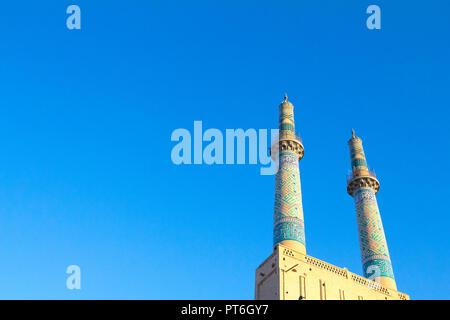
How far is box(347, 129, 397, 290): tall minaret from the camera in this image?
64.7 ft

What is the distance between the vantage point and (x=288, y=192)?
1944 cm

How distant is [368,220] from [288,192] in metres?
4.52

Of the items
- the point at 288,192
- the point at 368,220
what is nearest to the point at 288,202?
the point at 288,192

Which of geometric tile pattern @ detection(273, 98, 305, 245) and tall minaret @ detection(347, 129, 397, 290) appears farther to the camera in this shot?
tall minaret @ detection(347, 129, 397, 290)

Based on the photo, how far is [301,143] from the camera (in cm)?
2222

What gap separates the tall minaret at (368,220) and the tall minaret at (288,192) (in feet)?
11.0

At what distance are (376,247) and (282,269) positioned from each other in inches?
258

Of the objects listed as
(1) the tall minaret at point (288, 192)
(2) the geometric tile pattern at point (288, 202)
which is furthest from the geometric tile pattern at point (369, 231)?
(2) the geometric tile pattern at point (288, 202)

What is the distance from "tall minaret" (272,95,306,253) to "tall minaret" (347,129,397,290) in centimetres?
337

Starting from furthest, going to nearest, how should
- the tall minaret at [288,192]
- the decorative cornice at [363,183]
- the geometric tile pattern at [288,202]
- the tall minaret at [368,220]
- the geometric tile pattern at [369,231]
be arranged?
the decorative cornice at [363,183] < the geometric tile pattern at [369,231] < the tall minaret at [368,220] < the geometric tile pattern at [288,202] < the tall minaret at [288,192]

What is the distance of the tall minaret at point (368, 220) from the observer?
64.7ft

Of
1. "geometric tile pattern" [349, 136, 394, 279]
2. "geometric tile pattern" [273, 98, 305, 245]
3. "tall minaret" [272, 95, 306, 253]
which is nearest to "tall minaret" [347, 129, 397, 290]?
"geometric tile pattern" [349, 136, 394, 279]

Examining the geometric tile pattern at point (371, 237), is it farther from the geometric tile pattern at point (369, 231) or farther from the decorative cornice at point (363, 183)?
the decorative cornice at point (363, 183)

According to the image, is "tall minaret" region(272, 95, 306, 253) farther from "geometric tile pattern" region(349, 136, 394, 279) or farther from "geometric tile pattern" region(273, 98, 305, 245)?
"geometric tile pattern" region(349, 136, 394, 279)
